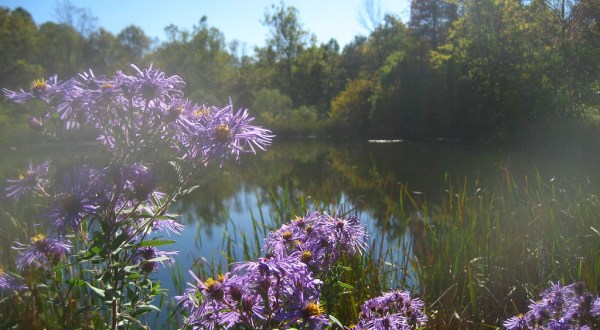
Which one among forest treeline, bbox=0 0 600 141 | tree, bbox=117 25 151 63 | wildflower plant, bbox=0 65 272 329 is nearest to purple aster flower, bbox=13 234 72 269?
wildflower plant, bbox=0 65 272 329

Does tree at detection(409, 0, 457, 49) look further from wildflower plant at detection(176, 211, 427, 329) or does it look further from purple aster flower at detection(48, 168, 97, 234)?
purple aster flower at detection(48, 168, 97, 234)

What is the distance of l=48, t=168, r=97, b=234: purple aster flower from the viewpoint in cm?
121

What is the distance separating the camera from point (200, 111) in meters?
1.39

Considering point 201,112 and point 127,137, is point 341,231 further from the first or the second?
point 127,137

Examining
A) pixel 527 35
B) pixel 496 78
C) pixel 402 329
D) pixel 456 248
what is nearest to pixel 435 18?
pixel 496 78

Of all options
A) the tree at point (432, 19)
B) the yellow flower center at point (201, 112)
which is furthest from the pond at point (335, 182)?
the tree at point (432, 19)

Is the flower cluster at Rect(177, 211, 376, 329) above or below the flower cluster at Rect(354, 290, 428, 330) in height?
above

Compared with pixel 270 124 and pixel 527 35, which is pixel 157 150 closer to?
pixel 527 35

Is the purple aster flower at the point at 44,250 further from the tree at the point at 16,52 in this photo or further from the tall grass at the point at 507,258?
the tree at the point at 16,52

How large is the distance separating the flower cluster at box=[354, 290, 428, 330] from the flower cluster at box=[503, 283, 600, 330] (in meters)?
0.36

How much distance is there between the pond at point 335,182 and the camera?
528cm

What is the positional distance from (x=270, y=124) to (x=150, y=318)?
76.2 ft

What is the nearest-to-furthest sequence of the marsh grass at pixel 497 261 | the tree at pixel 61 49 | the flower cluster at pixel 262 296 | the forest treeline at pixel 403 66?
the flower cluster at pixel 262 296 < the marsh grass at pixel 497 261 < the forest treeline at pixel 403 66 < the tree at pixel 61 49

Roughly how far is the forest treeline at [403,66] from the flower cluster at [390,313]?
5.84 m
